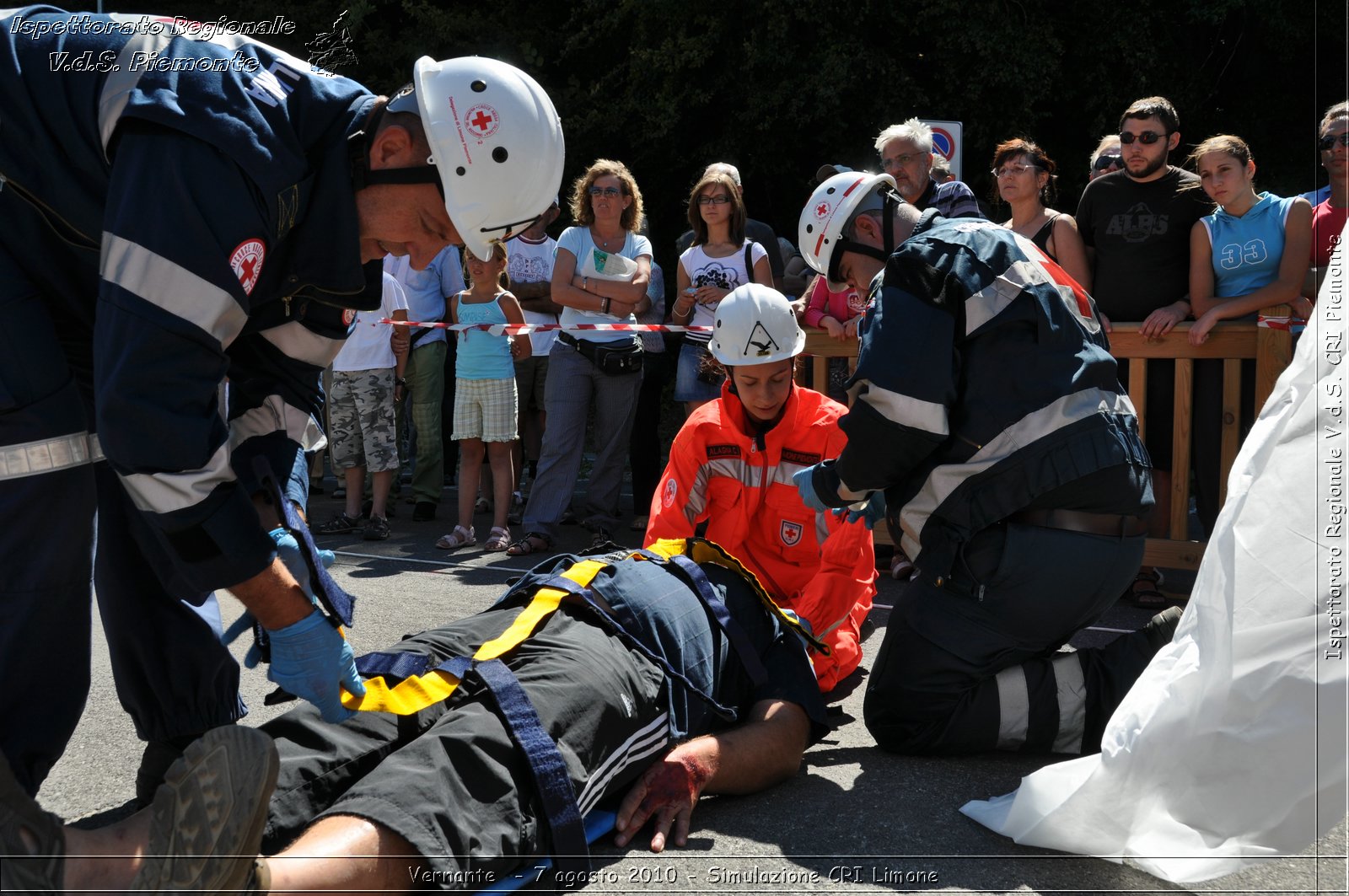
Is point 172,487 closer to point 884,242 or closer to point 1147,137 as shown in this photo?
point 884,242

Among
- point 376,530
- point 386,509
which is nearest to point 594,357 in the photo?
point 376,530

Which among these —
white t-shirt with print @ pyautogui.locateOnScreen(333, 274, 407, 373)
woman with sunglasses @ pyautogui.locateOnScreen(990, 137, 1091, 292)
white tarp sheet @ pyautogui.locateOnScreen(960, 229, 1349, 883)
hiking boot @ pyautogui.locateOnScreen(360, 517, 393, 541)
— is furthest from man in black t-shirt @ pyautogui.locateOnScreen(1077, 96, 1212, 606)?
hiking boot @ pyautogui.locateOnScreen(360, 517, 393, 541)

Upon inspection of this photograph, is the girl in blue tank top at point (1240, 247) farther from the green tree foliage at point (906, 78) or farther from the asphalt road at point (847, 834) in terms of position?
the green tree foliage at point (906, 78)

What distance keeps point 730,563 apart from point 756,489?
2.86ft

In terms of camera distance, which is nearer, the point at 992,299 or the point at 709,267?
the point at 992,299

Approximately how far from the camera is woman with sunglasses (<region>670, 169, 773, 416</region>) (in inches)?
276

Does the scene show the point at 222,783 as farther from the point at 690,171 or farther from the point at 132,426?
the point at 690,171

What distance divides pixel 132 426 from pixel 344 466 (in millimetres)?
5439

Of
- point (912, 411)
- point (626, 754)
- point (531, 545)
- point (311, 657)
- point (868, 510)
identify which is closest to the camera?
point (311, 657)

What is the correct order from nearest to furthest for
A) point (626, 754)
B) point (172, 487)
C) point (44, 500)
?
point (172, 487) < point (44, 500) < point (626, 754)

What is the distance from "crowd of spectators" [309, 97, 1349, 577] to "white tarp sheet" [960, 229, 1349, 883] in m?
2.39

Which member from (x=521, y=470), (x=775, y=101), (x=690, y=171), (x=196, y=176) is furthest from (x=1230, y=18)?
(x=196, y=176)

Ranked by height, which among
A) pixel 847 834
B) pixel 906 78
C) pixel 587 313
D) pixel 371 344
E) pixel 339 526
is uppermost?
pixel 906 78

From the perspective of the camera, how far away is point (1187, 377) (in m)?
5.62
